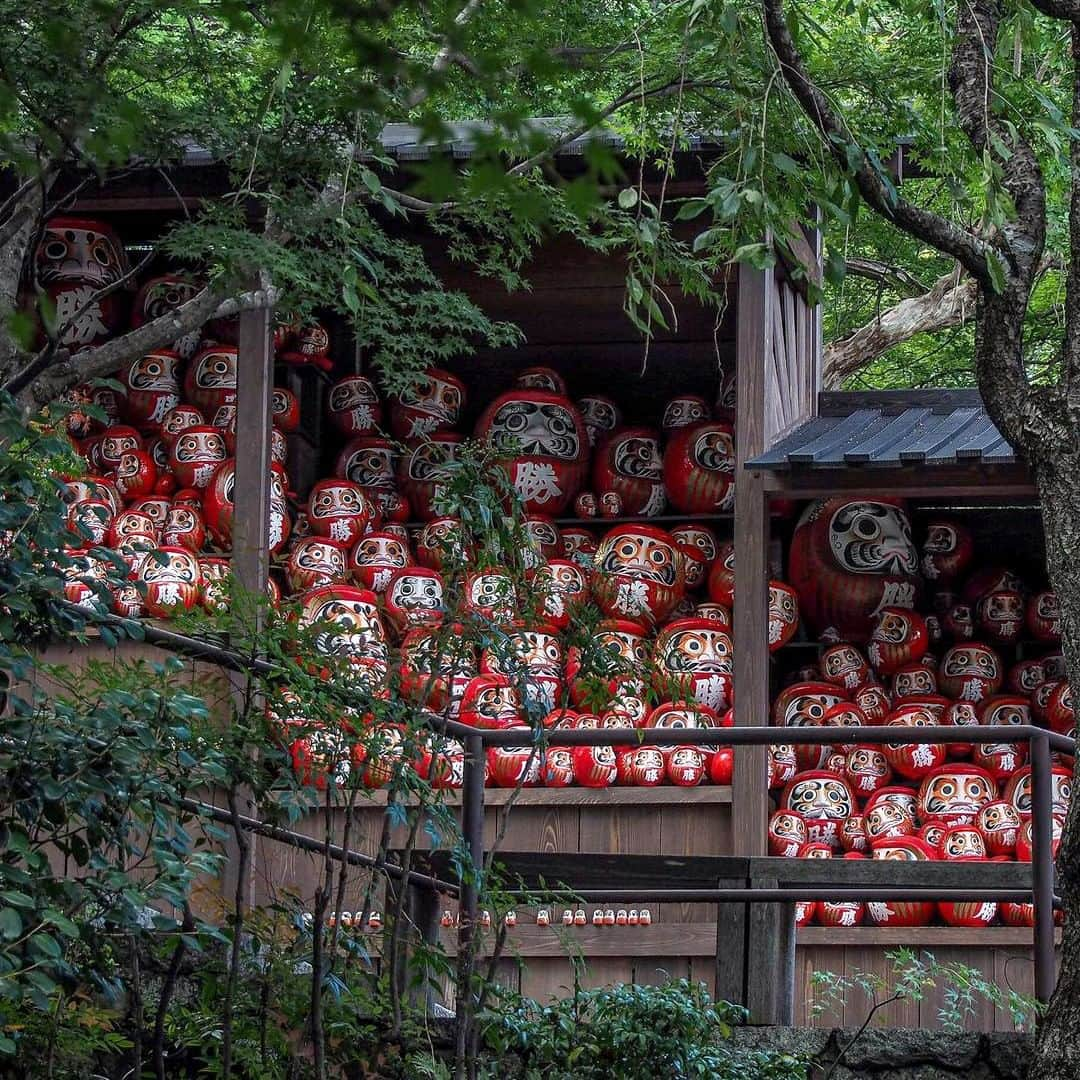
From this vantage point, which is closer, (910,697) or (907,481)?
(907,481)

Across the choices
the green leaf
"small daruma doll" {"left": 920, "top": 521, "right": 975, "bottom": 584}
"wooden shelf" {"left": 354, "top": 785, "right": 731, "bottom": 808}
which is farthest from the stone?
"small daruma doll" {"left": 920, "top": 521, "right": 975, "bottom": 584}

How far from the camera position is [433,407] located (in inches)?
382

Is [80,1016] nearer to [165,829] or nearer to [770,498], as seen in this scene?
[165,829]

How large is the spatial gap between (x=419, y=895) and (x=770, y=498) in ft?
10.7

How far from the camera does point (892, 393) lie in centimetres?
966

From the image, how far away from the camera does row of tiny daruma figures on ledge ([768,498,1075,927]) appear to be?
26.9 feet

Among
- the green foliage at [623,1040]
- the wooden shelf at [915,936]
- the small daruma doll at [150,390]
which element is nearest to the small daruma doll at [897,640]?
the wooden shelf at [915,936]

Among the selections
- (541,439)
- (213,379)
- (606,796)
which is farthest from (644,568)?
(213,379)

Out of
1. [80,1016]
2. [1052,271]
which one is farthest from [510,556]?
[1052,271]

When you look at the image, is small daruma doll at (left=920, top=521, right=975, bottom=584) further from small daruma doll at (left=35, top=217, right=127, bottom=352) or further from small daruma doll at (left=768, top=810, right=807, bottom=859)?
small daruma doll at (left=35, top=217, right=127, bottom=352)

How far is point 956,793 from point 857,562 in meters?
1.42

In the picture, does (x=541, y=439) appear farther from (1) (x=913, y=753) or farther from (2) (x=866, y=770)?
(1) (x=913, y=753)

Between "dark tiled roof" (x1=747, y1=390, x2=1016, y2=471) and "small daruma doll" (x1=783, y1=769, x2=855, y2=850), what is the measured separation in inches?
63.5

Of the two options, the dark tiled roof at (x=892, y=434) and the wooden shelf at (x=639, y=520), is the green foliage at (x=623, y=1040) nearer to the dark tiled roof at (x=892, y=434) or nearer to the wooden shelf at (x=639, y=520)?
the dark tiled roof at (x=892, y=434)
